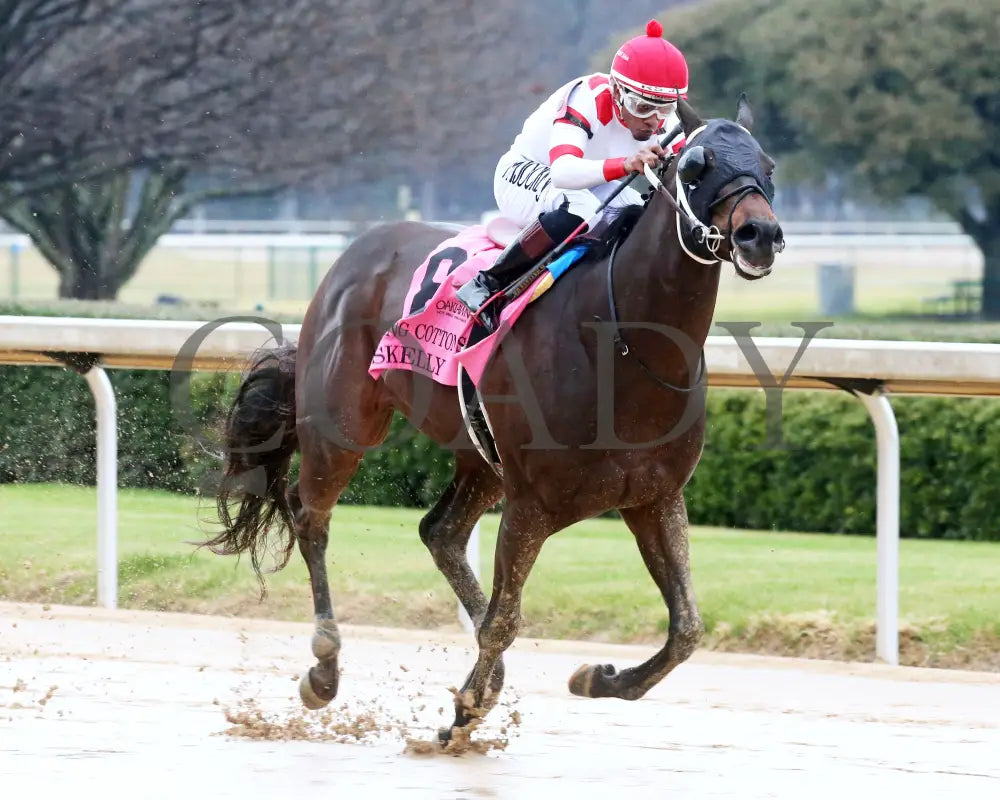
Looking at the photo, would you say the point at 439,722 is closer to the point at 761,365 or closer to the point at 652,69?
the point at 761,365

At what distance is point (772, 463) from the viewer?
22.7 ft

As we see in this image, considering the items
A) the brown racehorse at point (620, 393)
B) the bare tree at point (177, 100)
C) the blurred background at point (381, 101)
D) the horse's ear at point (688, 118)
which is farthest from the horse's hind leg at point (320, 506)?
the bare tree at point (177, 100)

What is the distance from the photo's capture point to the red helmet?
4.01 m

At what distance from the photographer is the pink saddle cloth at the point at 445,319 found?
4.34 m

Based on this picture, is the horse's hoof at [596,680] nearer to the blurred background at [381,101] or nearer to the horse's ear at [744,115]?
the horse's ear at [744,115]

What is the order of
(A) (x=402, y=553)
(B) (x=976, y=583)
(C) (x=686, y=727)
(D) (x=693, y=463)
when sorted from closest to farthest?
1. (D) (x=693, y=463)
2. (C) (x=686, y=727)
3. (B) (x=976, y=583)
4. (A) (x=402, y=553)

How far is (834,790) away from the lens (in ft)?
12.8

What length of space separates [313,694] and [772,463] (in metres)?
2.70

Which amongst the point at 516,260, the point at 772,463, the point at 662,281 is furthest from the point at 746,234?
the point at 772,463

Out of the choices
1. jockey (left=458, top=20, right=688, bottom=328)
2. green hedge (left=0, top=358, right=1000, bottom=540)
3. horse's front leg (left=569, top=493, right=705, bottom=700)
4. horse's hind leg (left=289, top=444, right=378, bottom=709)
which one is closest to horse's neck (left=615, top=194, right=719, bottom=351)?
jockey (left=458, top=20, right=688, bottom=328)

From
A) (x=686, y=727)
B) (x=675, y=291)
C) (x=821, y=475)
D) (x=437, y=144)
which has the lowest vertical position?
(x=686, y=727)

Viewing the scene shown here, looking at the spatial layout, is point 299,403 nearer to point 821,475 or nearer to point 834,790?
point 834,790

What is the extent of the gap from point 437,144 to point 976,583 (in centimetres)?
1530

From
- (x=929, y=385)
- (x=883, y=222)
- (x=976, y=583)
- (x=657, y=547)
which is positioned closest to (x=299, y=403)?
(x=657, y=547)
